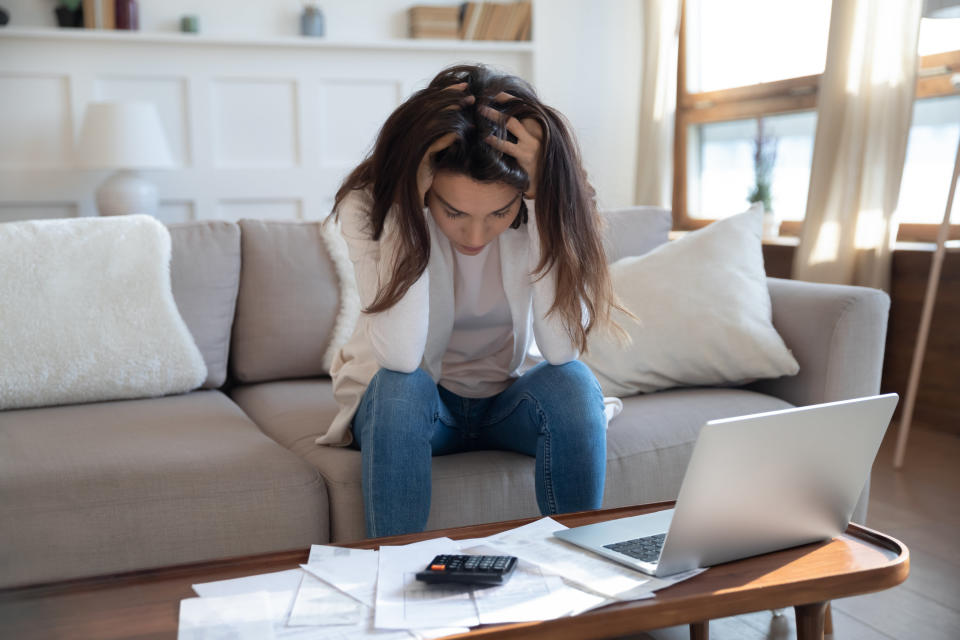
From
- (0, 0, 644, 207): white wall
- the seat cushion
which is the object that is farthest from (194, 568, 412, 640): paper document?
(0, 0, 644, 207): white wall

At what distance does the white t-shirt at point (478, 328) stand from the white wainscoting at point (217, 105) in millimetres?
2438

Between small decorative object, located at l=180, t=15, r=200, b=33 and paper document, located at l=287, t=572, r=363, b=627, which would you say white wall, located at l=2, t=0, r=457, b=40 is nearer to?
small decorative object, located at l=180, t=15, r=200, b=33

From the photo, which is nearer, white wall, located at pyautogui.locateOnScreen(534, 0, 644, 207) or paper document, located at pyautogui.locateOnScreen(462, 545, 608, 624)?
paper document, located at pyautogui.locateOnScreen(462, 545, 608, 624)

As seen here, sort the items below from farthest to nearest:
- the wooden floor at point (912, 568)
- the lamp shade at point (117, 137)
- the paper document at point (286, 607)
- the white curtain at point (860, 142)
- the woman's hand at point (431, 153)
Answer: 1. the lamp shade at point (117, 137)
2. the white curtain at point (860, 142)
3. the wooden floor at point (912, 568)
4. the woman's hand at point (431, 153)
5. the paper document at point (286, 607)

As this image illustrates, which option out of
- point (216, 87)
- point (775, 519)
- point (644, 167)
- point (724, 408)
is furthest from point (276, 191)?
point (775, 519)

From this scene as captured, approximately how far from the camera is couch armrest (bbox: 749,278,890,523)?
176cm

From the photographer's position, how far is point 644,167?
173 inches

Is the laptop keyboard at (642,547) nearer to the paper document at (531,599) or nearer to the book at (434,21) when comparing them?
the paper document at (531,599)

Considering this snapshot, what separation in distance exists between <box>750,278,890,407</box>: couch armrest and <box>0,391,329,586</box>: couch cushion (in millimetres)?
1011

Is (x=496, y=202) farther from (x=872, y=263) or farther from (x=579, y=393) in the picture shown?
(x=872, y=263)

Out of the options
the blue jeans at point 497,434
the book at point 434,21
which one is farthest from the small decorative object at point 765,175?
the blue jeans at point 497,434

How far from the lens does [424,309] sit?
4.75 ft

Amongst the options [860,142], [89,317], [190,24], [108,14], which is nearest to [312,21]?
[190,24]

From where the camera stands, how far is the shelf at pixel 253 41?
3.78 m
